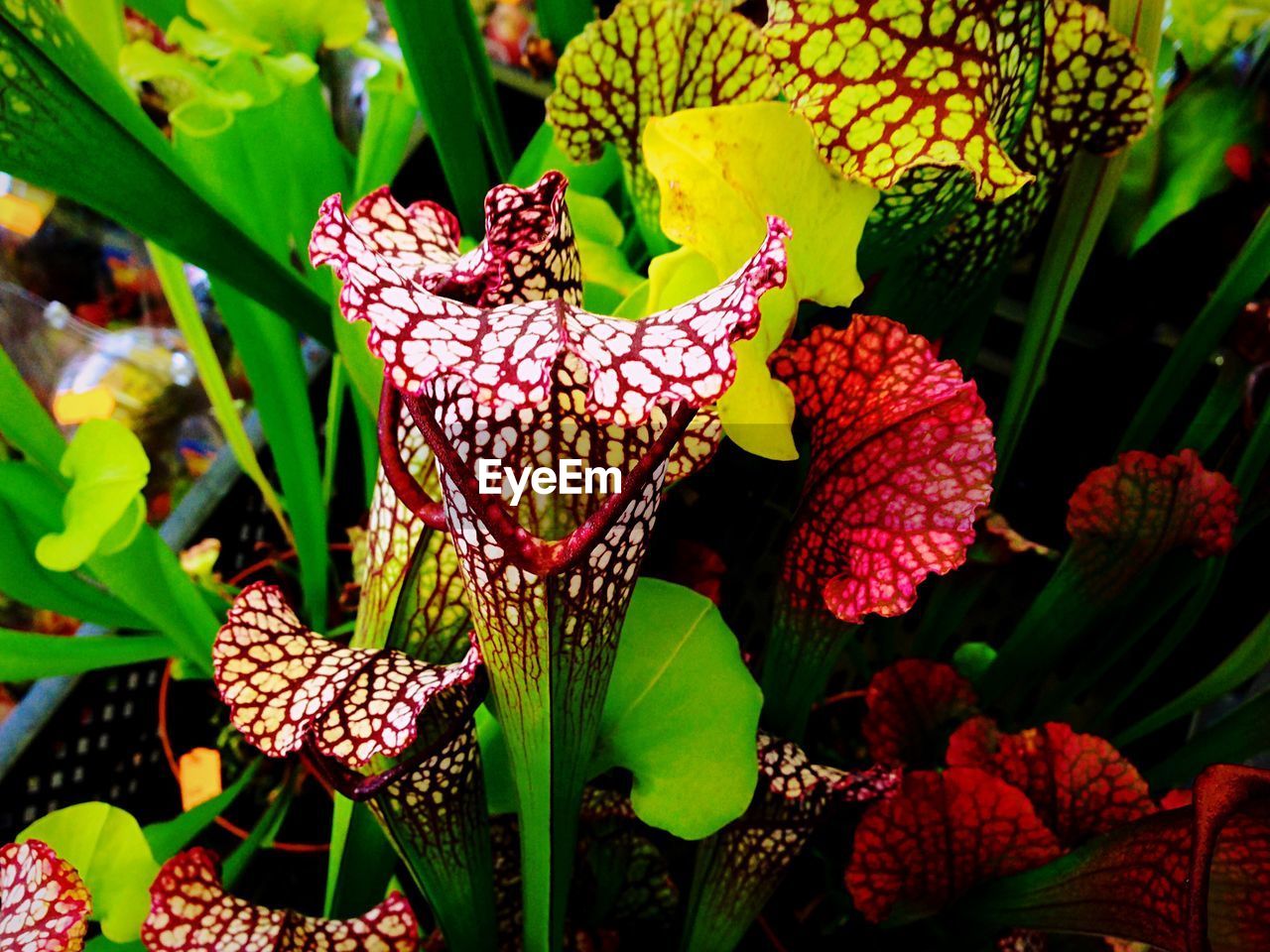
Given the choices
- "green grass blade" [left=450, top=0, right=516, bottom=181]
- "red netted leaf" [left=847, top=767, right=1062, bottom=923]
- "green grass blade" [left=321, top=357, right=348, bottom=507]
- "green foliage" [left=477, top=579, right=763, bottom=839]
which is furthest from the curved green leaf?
"green grass blade" [left=321, top=357, right=348, bottom=507]

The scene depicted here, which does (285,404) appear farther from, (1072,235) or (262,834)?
(1072,235)

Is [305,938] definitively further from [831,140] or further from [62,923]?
[831,140]

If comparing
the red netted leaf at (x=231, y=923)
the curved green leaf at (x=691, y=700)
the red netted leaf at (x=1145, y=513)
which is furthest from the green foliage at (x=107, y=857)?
the red netted leaf at (x=1145, y=513)

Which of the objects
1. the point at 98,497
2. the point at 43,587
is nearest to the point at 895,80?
the point at 98,497

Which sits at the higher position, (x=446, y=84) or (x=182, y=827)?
(x=446, y=84)

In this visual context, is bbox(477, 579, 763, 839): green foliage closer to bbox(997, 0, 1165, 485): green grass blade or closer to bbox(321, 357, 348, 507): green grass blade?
bbox(997, 0, 1165, 485): green grass blade

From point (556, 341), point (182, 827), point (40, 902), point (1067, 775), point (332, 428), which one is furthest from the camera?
point (332, 428)
